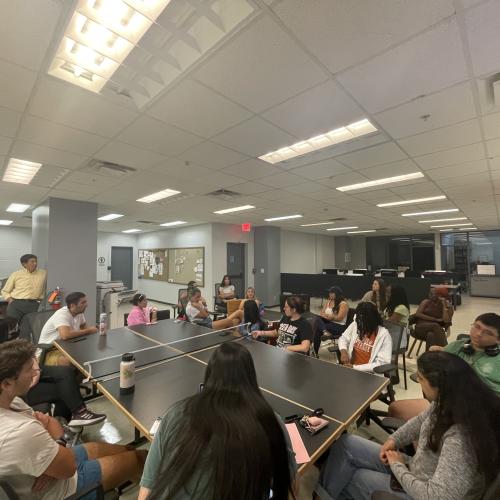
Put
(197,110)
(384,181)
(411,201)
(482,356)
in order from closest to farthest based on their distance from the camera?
(482,356) → (197,110) → (384,181) → (411,201)

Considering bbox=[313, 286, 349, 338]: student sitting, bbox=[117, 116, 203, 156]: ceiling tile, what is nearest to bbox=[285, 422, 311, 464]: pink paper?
bbox=[117, 116, 203, 156]: ceiling tile

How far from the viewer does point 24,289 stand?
4.32 metres

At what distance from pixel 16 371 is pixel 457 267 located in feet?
48.4

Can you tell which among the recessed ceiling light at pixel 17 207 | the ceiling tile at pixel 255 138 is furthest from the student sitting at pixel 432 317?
the recessed ceiling light at pixel 17 207

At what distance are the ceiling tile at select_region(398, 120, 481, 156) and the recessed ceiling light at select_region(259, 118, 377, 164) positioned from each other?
0.51m

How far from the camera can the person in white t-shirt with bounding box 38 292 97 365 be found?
264 cm

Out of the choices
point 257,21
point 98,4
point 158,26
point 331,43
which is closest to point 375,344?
point 331,43

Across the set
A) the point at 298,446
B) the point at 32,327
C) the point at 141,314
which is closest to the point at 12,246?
the point at 32,327

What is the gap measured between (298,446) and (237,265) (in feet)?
25.4

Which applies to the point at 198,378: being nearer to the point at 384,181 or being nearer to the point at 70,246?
the point at 384,181

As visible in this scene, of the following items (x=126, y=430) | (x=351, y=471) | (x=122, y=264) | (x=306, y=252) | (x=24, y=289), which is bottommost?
(x=126, y=430)

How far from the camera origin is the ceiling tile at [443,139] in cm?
248

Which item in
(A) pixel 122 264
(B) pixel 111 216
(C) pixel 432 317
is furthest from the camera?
(A) pixel 122 264

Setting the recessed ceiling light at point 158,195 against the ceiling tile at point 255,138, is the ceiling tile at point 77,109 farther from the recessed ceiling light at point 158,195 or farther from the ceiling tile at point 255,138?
the recessed ceiling light at point 158,195
